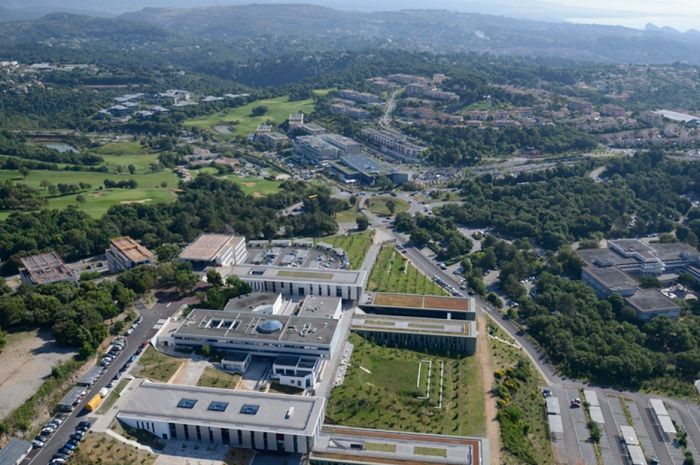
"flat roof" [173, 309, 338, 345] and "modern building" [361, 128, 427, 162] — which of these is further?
"modern building" [361, 128, 427, 162]

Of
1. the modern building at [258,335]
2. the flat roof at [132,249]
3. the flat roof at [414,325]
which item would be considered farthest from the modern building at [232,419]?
the flat roof at [132,249]

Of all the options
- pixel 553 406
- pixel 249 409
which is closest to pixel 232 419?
pixel 249 409

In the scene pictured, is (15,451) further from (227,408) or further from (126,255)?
(126,255)

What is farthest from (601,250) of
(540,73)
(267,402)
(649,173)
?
(540,73)

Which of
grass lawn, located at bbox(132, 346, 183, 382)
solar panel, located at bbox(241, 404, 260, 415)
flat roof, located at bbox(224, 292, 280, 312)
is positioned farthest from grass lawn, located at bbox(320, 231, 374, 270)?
solar panel, located at bbox(241, 404, 260, 415)

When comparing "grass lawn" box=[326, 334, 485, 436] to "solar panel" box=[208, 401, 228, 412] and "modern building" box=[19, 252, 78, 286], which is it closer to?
"solar panel" box=[208, 401, 228, 412]

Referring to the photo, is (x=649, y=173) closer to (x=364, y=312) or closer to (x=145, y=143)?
(x=364, y=312)

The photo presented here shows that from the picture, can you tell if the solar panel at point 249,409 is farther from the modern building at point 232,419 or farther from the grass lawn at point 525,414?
the grass lawn at point 525,414
